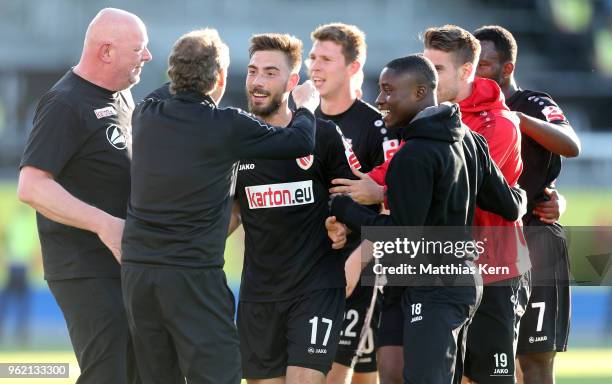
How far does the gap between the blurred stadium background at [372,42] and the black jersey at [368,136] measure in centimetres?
1066

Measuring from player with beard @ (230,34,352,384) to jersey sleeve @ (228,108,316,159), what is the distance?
668 mm

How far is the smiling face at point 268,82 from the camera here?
6.04m

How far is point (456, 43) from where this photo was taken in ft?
19.2

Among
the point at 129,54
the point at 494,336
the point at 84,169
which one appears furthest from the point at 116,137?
the point at 494,336

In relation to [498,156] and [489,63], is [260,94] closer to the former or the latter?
[498,156]

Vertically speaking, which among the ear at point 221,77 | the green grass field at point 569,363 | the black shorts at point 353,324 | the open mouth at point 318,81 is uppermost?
the open mouth at point 318,81

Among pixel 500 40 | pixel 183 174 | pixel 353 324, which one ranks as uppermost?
pixel 500 40

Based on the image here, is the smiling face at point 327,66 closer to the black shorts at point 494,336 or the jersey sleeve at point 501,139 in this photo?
the jersey sleeve at point 501,139

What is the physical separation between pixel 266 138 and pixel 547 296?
8.22 ft

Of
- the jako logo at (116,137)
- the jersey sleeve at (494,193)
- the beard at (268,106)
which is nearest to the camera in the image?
the jersey sleeve at (494,193)

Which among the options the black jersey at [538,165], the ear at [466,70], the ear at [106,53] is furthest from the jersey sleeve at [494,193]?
the ear at [106,53]

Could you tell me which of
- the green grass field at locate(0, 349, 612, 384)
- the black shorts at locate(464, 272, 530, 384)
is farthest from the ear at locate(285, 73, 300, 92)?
the green grass field at locate(0, 349, 612, 384)

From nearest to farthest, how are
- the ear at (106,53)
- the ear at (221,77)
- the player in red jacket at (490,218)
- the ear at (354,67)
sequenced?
the ear at (221,77), the ear at (106,53), the player in red jacket at (490,218), the ear at (354,67)

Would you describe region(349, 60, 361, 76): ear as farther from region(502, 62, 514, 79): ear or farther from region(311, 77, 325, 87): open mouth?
region(502, 62, 514, 79): ear
